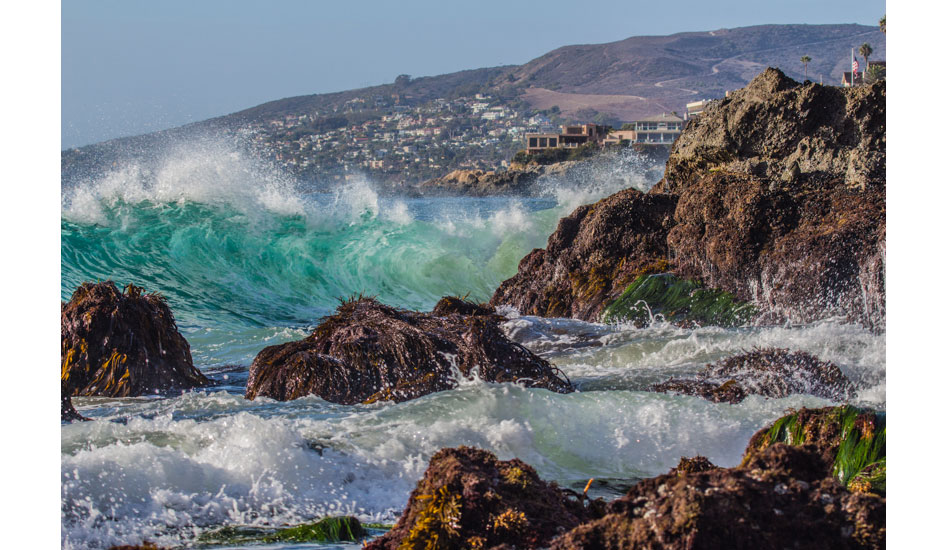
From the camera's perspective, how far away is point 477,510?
2193 mm

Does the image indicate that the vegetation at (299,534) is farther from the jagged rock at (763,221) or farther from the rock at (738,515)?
the jagged rock at (763,221)

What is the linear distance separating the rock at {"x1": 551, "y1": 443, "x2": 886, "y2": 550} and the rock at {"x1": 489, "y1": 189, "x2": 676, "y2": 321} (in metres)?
6.66

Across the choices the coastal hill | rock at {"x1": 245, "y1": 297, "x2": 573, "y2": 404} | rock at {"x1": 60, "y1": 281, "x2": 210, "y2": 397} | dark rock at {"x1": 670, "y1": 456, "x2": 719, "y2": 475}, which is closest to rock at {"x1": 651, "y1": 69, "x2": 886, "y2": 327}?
rock at {"x1": 245, "y1": 297, "x2": 573, "y2": 404}

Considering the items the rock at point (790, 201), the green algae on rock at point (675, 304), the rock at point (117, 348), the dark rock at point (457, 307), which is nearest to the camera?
the rock at point (117, 348)

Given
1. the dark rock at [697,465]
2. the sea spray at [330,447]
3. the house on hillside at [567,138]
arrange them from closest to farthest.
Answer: the dark rock at [697,465]
the sea spray at [330,447]
the house on hillside at [567,138]

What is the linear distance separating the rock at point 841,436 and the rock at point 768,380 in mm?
1025

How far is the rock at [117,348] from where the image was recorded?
575 centimetres

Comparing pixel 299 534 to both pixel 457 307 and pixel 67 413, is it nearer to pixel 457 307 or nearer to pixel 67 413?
pixel 67 413

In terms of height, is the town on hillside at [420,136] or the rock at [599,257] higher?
the town on hillside at [420,136]

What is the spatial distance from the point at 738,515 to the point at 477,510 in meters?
0.67

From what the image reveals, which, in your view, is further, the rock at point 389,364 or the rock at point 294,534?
the rock at point 389,364

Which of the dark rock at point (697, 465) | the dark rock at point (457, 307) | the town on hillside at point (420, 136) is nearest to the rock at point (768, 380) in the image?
the dark rock at point (697, 465)
